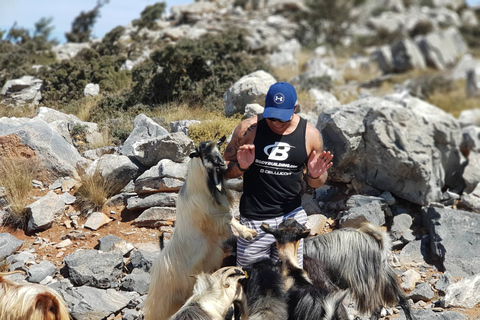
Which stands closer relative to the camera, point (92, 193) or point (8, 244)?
point (8, 244)

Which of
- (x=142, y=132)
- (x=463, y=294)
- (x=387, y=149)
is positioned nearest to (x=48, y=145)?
(x=142, y=132)

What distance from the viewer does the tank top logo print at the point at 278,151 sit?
3.67 m

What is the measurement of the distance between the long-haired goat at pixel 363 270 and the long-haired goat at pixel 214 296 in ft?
4.45

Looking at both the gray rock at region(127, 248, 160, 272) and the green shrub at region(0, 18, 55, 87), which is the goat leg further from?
the green shrub at region(0, 18, 55, 87)

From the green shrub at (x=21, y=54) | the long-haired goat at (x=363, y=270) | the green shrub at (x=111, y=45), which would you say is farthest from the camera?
the green shrub at (x=111, y=45)

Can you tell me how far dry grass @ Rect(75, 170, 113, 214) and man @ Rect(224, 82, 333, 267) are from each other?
333cm

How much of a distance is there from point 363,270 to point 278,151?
1.75 metres

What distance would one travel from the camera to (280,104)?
3590mm

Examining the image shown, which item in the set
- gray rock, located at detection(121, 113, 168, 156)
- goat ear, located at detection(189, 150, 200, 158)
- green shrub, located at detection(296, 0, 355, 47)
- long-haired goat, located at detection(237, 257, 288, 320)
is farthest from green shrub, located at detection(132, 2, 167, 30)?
long-haired goat, located at detection(237, 257, 288, 320)

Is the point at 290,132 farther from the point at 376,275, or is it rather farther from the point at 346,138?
the point at 346,138

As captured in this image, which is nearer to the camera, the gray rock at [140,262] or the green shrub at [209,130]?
the gray rock at [140,262]

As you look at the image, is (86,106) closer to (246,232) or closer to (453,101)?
(246,232)

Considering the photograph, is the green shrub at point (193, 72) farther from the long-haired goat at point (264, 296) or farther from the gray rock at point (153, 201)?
the long-haired goat at point (264, 296)

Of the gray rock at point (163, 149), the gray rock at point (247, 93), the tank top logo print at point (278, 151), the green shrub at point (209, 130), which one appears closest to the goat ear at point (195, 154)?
the tank top logo print at point (278, 151)
